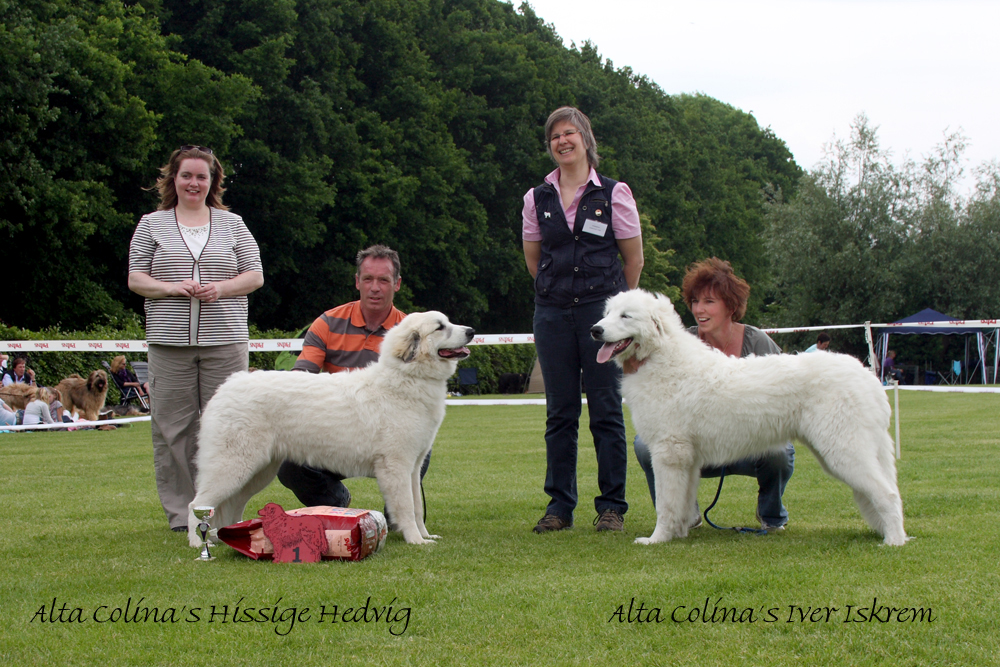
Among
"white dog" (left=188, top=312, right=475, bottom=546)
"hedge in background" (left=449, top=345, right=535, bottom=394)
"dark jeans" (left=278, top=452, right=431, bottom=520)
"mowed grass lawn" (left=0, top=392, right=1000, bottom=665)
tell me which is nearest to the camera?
"mowed grass lawn" (left=0, top=392, right=1000, bottom=665)

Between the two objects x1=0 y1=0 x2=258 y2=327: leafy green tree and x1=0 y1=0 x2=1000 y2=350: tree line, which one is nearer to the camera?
x1=0 y1=0 x2=258 y2=327: leafy green tree

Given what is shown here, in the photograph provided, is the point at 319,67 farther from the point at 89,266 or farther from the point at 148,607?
the point at 148,607

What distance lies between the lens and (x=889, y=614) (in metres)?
3.01

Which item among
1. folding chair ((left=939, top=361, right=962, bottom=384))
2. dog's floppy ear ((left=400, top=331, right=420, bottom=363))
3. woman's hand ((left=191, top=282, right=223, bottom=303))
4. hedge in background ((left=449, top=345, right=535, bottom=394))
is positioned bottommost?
folding chair ((left=939, top=361, right=962, bottom=384))

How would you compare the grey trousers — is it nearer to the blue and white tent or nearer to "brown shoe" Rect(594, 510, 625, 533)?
"brown shoe" Rect(594, 510, 625, 533)

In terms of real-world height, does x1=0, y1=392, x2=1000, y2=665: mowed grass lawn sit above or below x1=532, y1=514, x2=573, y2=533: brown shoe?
→ above

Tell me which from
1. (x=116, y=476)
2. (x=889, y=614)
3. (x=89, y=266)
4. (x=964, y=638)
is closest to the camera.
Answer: (x=964, y=638)

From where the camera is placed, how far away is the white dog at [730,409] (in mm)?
4250

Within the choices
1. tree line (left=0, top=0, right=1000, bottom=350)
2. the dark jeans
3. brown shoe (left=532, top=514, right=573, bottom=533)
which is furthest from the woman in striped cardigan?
A: tree line (left=0, top=0, right=1000, bottom=350)

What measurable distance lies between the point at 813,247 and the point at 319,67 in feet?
70.5

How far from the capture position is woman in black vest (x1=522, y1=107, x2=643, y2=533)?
5055 mm

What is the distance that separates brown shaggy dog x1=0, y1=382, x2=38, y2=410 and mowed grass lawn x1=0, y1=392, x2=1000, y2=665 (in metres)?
8.69

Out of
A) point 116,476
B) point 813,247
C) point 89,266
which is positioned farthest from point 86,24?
point 813,247

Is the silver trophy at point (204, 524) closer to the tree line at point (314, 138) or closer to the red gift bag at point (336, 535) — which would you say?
the red gift bag at point (336, 535)
